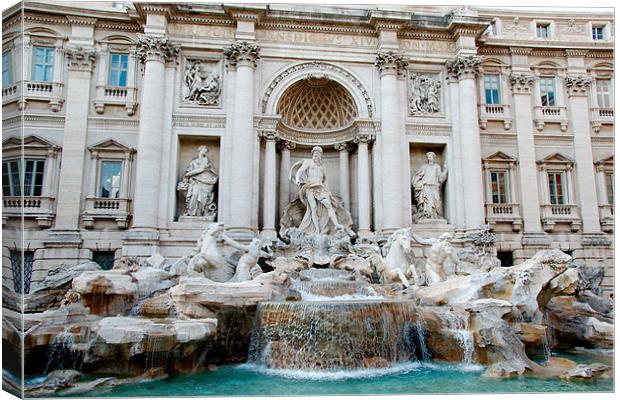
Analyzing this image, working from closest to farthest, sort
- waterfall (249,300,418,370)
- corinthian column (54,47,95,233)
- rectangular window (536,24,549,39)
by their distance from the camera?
waterfall (249,300,418,370), corinthian column (54,47,95,233), rectangular window (536,24,549,39)

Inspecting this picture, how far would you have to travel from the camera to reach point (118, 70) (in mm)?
15805

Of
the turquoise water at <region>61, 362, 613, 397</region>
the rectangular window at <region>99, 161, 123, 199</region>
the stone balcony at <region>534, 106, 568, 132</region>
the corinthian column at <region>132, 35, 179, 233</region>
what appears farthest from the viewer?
the stone balcony at <region>534, 106, 568, 132</region>

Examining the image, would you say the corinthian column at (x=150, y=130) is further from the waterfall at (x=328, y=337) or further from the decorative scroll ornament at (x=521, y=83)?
the decorative scroll ornament at (x=521, y=83)

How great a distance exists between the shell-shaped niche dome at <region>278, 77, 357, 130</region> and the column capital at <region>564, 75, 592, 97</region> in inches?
322

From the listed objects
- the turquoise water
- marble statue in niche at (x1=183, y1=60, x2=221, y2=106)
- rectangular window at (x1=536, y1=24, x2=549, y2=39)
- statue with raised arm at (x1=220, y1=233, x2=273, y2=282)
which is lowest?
the turquoise water

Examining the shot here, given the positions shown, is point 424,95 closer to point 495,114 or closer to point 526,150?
point 495,114

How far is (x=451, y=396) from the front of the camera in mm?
7434

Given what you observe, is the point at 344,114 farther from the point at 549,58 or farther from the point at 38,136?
the point at 38,136

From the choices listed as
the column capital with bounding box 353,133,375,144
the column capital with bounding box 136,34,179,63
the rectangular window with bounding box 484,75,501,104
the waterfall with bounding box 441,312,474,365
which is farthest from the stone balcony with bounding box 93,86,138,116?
the rectangular window with bounding box 484,75,501,104

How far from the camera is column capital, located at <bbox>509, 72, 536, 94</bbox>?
17.1 metres

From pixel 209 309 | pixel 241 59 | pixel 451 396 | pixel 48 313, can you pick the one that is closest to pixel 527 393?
pixel 451 396

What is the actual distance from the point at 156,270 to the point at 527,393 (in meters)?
8.45

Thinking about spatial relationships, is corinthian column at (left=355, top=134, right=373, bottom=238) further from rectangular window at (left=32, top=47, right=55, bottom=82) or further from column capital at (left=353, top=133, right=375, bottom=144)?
rectangular window at (left=32, top=47, right=55, bottom=82)

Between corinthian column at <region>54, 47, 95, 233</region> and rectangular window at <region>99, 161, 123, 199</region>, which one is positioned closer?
corinthian column at <region>54, 47, 95, 233</region>
